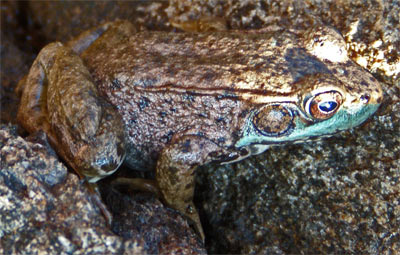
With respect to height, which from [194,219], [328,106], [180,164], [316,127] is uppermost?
[328,106]

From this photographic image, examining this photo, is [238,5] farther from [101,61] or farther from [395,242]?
[395,242]

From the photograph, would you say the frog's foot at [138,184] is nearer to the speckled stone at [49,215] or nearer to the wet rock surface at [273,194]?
the wet rock surface at [273,194]

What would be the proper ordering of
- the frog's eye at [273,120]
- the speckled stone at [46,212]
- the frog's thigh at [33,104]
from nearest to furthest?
the speckled stone at [46,212] < the frog's eye at [273,120] < the frog's thigh at [33,104]

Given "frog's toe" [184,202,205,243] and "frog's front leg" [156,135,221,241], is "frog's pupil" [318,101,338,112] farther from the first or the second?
"frog's toe" [184,202,205,243]

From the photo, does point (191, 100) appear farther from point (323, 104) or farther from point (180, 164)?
point (323, 104)

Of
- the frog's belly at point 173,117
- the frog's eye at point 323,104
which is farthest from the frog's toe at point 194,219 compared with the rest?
the frog's eye at point 323,104

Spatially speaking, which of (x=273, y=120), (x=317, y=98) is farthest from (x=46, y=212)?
(x=317, y=98)

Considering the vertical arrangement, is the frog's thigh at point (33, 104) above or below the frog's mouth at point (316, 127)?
above

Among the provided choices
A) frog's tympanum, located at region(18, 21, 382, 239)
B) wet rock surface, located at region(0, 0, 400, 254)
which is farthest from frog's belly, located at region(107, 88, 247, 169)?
wet rock surface, located at region(0, 0, 400, 254)
